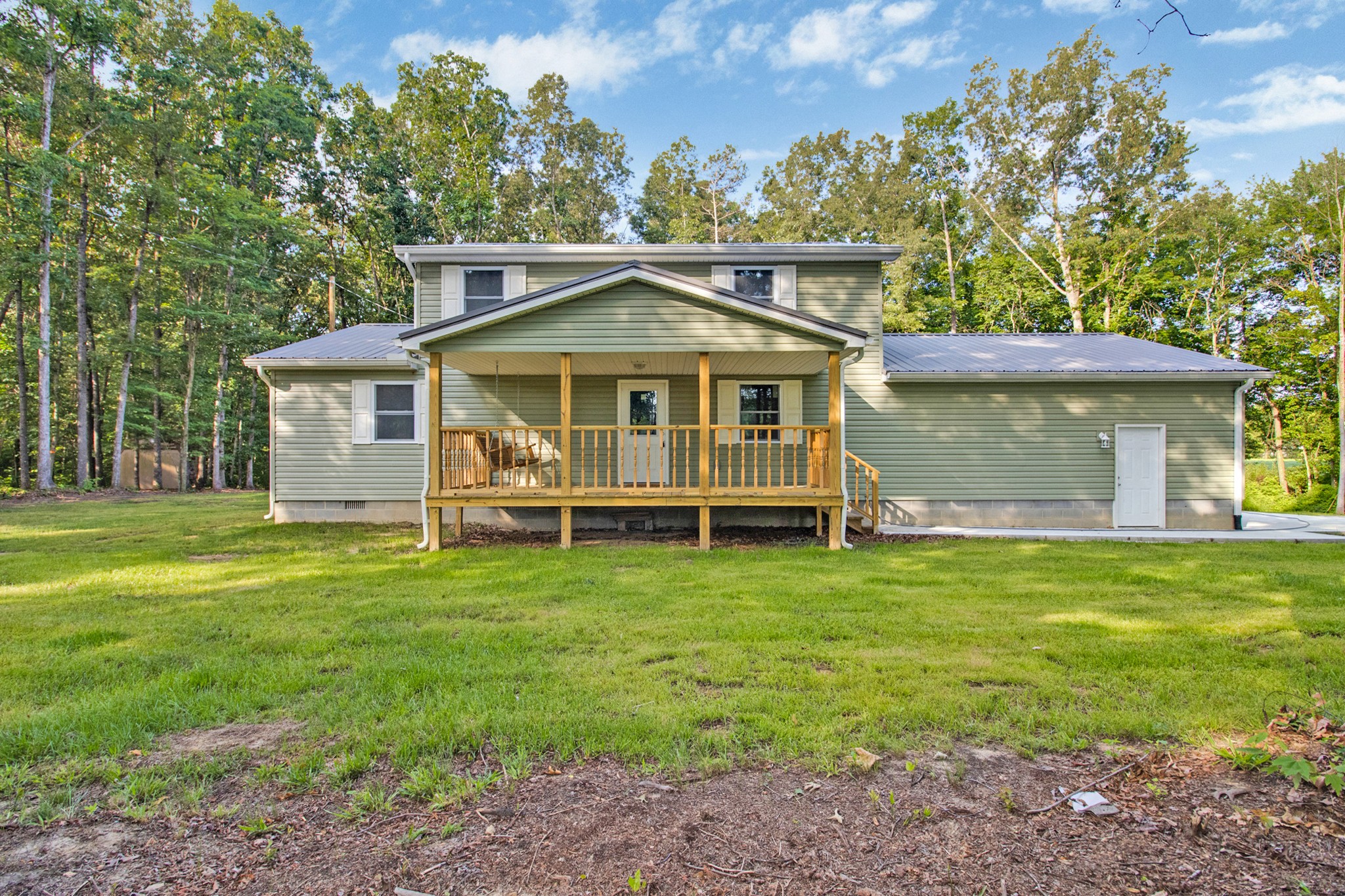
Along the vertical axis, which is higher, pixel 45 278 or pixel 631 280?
pixel 45 278

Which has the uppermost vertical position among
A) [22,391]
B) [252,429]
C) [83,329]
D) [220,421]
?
[83,329]

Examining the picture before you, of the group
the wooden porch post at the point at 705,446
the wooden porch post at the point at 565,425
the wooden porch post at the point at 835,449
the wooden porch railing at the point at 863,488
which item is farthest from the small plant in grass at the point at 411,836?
the wooden porch railing at the point at 863,488

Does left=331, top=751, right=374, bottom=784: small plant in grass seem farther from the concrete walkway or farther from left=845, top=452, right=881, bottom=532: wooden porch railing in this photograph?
the concrete walkway

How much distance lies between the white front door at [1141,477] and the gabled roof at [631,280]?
6.39 meters

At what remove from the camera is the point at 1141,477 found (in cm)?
1077

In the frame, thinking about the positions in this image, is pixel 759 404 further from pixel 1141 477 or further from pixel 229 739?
pixel 229 739

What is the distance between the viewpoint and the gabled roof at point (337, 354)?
1055cm

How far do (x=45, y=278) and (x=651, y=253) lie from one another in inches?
699

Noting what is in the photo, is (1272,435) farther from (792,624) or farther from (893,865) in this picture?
(893,865)

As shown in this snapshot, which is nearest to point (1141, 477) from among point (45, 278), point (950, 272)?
point (950, 272)

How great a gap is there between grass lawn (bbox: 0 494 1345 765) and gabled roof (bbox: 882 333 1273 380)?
4.21 m

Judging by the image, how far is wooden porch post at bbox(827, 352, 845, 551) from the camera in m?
8.41

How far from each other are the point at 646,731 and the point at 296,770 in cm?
151

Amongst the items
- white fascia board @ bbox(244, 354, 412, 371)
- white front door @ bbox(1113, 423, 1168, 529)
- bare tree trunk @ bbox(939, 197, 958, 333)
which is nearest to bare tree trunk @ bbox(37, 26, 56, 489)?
white fascia board @ bbox(244, 354, 412, 371)
